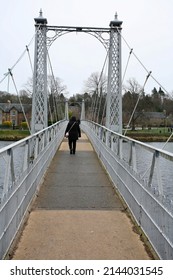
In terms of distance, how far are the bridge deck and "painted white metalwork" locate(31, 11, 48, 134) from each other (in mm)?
11985

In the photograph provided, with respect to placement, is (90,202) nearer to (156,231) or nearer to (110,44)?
(156,231)

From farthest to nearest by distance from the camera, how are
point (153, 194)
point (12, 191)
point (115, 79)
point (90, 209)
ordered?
point (115, 79)
point (90, 209)
point (12, 191)
point (153, 194)

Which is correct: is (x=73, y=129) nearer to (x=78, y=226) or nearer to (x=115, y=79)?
(x=115, y=79)

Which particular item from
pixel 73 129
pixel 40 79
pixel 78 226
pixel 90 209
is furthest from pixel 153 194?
pixel 40 79

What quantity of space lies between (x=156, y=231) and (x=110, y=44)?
17.5 m

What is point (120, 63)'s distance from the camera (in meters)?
20.3

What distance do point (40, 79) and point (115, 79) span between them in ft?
13.1

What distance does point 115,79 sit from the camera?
2056 cm

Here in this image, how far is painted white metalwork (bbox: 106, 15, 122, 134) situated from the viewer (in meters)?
20.2

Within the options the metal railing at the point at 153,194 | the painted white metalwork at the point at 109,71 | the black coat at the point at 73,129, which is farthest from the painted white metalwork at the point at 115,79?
the metal railing at the point at 153,194

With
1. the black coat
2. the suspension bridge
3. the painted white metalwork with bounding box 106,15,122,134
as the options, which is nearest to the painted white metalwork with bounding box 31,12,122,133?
the painted white metalwork with bounding box 106,15,122,134

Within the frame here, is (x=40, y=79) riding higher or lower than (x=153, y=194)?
higher

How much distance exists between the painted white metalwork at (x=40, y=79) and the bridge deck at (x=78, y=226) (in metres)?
12.0

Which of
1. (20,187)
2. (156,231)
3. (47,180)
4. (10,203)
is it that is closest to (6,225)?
(10,203)
